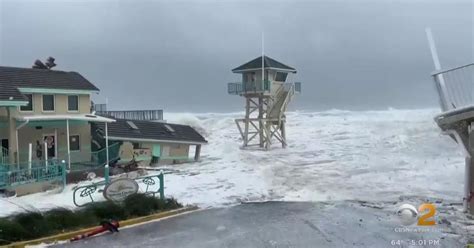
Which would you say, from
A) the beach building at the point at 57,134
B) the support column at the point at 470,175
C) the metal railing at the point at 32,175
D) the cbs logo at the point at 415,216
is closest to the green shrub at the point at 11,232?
the metal railing at the point at 32,175

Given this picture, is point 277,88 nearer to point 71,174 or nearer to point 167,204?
point 71,174

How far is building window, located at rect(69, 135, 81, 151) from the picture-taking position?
74.5 ft

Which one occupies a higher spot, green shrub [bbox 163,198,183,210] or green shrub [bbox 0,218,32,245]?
green shrub [bbox 0,218,32,245]

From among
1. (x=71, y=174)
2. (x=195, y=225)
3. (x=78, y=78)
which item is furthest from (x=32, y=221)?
(x=78, y=78)

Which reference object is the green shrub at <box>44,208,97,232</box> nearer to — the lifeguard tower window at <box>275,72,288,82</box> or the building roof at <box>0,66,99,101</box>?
the building roof at <box>0,66,99,101</box>

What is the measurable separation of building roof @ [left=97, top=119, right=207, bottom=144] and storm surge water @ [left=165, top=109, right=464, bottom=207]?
193 centimetres

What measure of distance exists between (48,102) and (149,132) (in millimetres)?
6374

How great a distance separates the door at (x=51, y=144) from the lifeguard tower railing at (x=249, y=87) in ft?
54.7

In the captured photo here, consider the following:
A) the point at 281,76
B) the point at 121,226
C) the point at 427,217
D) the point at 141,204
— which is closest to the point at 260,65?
the point at 281,76

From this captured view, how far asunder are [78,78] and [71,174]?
7347mm

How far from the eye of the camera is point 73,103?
22.6m

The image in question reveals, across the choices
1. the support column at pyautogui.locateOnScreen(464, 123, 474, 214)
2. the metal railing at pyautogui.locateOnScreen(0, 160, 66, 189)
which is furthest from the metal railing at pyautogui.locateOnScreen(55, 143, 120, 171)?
the support column at pyautogui.locateOnScreen(464, 123, 474, 214)

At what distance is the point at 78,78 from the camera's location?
24000mm

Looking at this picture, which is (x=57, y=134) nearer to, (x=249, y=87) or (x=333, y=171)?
(x=333, y=171)
